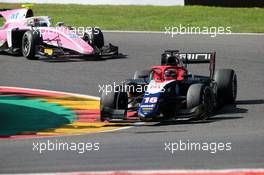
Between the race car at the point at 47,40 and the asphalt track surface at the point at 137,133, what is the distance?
321 mm

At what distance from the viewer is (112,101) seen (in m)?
12.9

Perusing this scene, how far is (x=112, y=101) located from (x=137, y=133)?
4.37 feet

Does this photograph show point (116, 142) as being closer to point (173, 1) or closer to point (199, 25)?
point (199, 25)

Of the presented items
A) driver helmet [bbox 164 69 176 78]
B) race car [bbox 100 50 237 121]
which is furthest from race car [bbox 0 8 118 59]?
driver helmet [bbox 164 69 176 78]

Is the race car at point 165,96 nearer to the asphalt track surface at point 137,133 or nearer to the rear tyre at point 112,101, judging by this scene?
the rear tyre at point 112,101

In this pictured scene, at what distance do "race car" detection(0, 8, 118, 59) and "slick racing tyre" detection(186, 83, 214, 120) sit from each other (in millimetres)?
7906

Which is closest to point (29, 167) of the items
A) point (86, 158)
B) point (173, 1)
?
point (86, 158)

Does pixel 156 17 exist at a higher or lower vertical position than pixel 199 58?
lower

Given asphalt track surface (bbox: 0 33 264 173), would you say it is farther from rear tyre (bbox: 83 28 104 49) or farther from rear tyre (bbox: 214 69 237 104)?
rear tyre (bbox: 83 28 104 49)

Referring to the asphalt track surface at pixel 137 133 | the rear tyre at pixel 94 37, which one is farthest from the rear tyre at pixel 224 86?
the rear tyre at pixel 94 37

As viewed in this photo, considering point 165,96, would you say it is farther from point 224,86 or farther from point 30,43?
point 30,43

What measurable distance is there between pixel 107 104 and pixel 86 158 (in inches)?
123

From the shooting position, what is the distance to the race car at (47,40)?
67.4 feet

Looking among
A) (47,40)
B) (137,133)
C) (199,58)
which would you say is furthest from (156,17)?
(137,133)
